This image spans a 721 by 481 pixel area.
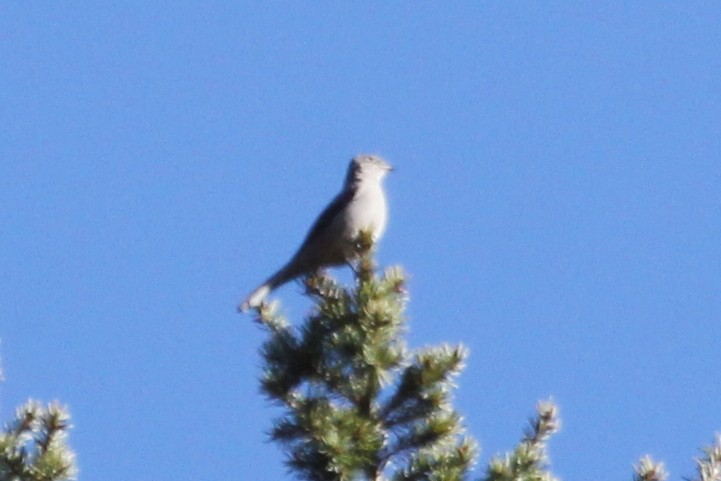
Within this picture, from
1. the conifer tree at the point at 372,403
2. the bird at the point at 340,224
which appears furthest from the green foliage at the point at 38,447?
the bird at the point at 340,224

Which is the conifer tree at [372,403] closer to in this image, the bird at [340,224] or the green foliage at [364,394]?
the green foliage at [364,394]

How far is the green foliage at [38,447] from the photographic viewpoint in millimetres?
5984

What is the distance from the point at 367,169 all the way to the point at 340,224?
134 centimetres

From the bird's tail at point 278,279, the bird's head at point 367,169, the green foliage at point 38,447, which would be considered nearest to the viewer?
the green foliage at point 38,447

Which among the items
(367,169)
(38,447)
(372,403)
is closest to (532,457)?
(372,403)

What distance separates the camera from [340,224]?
1070cm

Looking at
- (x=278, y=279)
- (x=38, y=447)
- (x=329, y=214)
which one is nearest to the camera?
(x=38, y=447)

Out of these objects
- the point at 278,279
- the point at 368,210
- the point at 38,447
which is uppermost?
the point at 368,210

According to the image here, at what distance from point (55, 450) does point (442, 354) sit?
1707 millimetres

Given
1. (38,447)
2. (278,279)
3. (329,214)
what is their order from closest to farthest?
(38,447), (278,279), (329,214)

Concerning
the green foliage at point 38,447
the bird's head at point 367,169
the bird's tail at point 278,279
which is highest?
the bird's head at point 367,169

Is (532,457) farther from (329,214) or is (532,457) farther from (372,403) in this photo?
(329,214)

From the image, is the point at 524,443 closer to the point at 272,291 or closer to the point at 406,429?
the point at 406,429

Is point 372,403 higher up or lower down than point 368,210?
lower down
